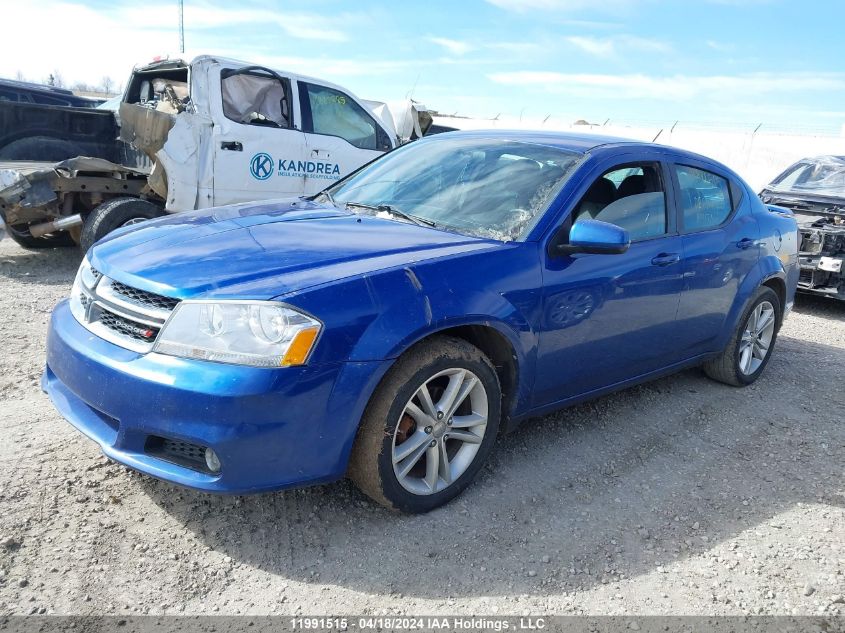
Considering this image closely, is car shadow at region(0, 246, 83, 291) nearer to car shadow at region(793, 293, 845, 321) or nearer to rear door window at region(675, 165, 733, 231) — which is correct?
rear door window at region(675, 165, 733, 231)

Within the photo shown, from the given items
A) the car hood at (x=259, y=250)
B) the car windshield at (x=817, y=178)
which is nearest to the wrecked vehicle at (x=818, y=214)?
the car windshield at (x=817, y=178)

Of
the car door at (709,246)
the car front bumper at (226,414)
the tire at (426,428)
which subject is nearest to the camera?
the car front bumper at (226,414)

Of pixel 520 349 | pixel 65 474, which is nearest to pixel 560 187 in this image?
pixel 520 349

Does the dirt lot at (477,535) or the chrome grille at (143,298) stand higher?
the chrome grille at (143,298)

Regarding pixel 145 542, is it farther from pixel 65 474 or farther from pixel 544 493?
pixel 544 493

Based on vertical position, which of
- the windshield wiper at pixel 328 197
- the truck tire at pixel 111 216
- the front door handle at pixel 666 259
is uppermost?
the windshield wiper at pixel 328 197

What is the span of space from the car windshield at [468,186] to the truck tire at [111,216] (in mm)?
3470

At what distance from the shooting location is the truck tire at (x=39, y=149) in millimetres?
7625

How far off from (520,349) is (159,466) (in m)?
1.58

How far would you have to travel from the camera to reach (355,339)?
2516 millimetres

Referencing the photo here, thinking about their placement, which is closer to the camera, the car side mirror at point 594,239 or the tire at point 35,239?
the car side mirror at point 594,239

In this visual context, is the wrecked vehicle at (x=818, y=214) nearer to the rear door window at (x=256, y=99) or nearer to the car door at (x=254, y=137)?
the car door at (x=254, y=137)

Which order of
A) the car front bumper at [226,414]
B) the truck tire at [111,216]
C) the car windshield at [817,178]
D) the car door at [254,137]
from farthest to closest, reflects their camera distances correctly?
the car windshield at [817,178] < the car door at [254,137] < the truck tire at [111,216] < the car front bumper at [226,414]

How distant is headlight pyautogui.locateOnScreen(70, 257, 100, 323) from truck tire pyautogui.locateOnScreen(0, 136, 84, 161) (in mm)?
5617
